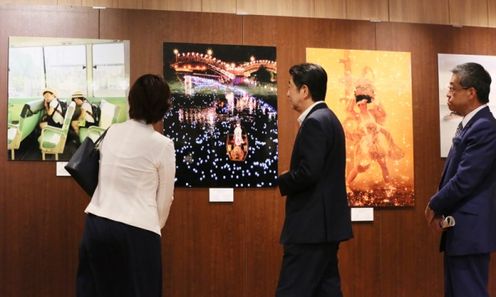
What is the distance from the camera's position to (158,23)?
4320 mm

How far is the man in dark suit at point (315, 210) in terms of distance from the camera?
2801 mm

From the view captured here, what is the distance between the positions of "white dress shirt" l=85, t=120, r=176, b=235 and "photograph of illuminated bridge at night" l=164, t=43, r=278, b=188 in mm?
1492

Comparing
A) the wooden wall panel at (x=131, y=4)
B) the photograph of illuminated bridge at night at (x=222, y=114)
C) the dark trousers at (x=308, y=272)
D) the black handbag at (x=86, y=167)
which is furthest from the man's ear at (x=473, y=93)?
the wooden wall panel at (x=131, y=4)

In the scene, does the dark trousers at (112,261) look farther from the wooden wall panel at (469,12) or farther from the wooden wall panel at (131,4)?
the wooden wall panel at (469,12)

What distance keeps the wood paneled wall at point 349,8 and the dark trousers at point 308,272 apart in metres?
2.26

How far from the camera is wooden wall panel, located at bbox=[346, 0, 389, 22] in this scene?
15.5ft

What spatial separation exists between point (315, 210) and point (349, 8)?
2439 mm

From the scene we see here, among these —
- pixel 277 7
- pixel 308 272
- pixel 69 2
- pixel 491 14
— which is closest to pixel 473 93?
pixel 308 272

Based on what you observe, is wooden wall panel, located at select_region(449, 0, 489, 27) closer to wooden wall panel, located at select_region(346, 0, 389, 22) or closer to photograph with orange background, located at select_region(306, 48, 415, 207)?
wooden wall panel, located at select_region(346, 0, 389, 22)

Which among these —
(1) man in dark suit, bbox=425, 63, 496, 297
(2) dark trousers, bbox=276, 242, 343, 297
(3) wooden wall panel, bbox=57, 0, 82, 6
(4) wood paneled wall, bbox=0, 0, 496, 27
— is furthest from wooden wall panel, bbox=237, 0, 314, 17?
(2) dark trousers, bbox=276, 242, 343, 297

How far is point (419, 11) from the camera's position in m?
4.86

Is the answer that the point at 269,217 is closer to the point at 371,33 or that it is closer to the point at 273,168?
the point at 273,168

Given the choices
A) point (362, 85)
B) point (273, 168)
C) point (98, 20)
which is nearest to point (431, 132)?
point (362, 85)

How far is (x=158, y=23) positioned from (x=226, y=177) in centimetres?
126
